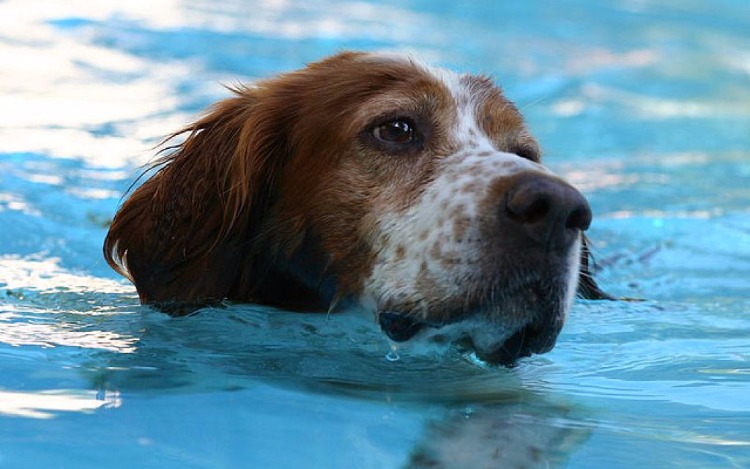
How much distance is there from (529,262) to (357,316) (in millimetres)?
644

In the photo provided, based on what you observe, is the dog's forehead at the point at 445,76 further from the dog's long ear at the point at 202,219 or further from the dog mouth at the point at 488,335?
the dog mouth at the point at 488,335

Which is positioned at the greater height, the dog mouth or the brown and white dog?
the brown and white dog

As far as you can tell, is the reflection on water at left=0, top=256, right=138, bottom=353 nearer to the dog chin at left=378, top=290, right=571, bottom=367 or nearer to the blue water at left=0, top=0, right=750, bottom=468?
the blue water at left=0, top=0, right=750, bottom=468

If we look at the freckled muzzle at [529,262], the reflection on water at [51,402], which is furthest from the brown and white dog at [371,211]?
the reflection on water at [51,402]

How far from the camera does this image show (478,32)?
1065 centimetres

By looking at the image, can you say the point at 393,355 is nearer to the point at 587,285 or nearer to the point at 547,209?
the point at 547,209

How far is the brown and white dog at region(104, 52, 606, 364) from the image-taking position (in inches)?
115

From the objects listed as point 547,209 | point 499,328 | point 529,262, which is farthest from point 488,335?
point 547,209

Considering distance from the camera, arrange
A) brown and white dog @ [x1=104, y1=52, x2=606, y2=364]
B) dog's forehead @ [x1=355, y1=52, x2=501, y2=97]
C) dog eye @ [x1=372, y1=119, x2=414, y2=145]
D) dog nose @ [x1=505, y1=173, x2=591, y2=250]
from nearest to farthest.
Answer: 1. dog nose @ [x1=505, y1=173, x2=591, y2=250]
2. brown and white dog @ [x1=104, y1=52, x2=606, y2=364]
3. dog eye @ [x1=372, y1=119, x2=414, y2=145]
4. dog's forehead @ [x1=355, y1=52, x2=501, y2=97]

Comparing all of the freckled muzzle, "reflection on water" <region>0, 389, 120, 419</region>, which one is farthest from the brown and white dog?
"reflection on water" <region>0, 389, 120, 419</region>

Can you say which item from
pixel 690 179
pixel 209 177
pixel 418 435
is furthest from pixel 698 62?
pixel 418 435

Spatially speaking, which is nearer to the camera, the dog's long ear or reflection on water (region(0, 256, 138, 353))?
reflection on water (region(0, 256, 138, 353))

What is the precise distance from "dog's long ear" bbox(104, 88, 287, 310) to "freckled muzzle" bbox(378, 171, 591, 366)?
0.80m

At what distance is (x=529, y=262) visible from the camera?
2.87 m
